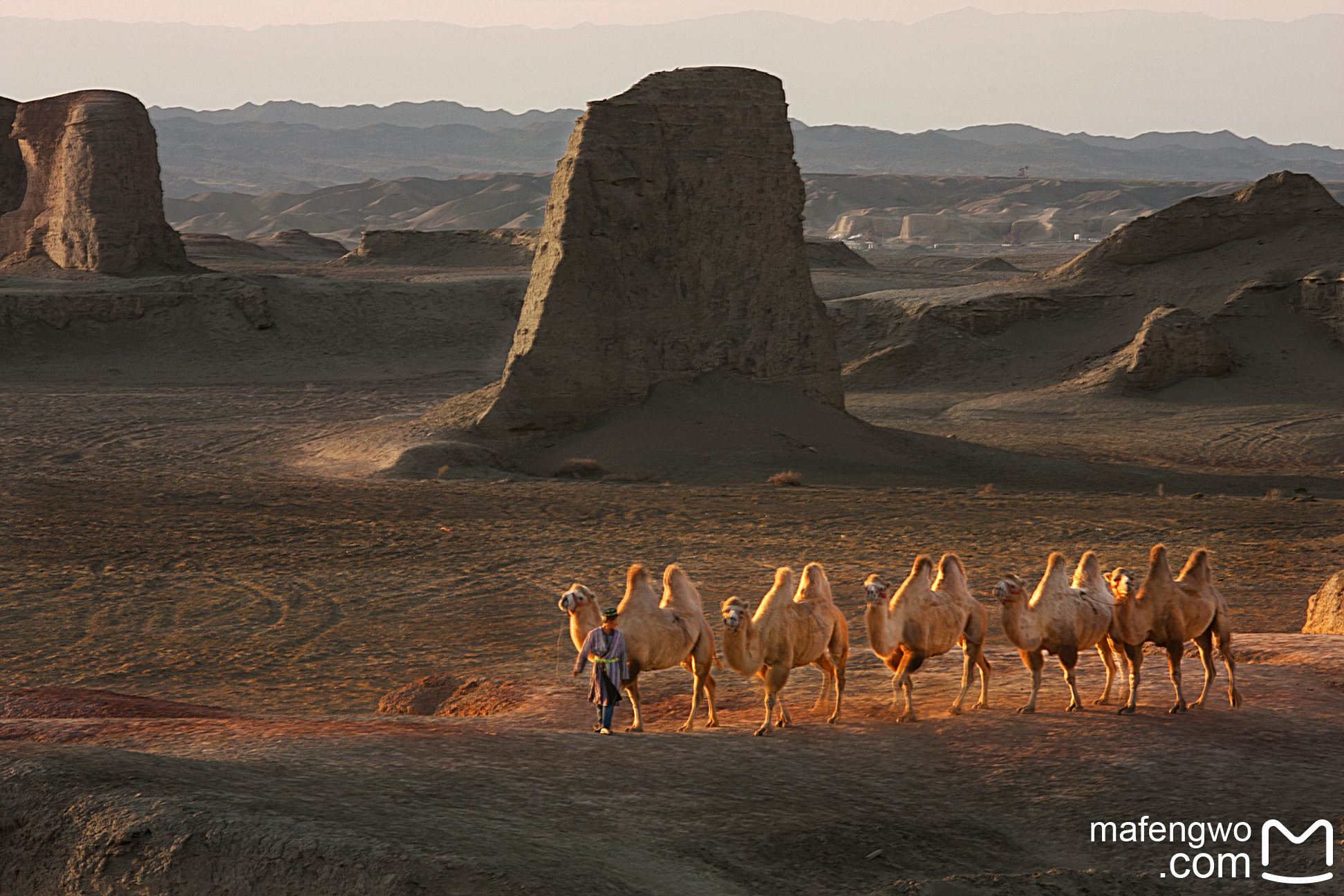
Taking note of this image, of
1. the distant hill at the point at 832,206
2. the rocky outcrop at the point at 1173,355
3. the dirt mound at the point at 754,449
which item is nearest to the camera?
the dirt mound at the point at 754,449

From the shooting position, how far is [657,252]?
21.1m

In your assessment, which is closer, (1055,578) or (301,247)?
(1055,578)

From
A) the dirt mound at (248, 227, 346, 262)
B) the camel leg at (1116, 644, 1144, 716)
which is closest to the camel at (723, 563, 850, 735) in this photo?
the camel leg at (1116, 644, 1144, 716)

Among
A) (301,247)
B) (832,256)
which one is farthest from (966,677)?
(301,247)

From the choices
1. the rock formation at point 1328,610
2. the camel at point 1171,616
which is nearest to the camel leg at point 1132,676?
the camel at point 1171,616

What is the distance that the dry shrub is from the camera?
1977 cm

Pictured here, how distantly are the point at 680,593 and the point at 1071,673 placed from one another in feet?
8.53

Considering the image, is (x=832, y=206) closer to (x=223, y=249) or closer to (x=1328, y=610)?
(x=223, y=249)

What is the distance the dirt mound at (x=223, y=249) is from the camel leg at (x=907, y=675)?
5490cm

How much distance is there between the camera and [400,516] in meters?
16.8

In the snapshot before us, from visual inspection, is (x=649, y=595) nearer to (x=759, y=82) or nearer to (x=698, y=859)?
(x=698, y=859)

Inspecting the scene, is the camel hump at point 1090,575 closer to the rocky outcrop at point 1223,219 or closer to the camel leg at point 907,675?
the camel leg at point 907,675

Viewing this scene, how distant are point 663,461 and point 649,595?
1182cm

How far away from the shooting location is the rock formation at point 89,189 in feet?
119
